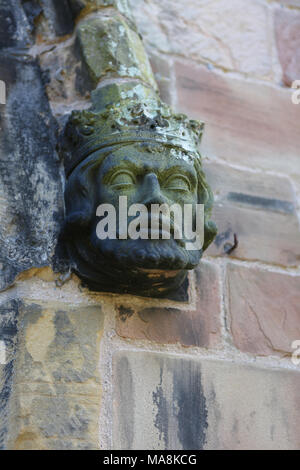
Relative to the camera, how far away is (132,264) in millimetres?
1435

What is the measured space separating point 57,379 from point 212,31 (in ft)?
4.89

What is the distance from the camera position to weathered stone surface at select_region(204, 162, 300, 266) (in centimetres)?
189

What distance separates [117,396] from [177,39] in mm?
1344

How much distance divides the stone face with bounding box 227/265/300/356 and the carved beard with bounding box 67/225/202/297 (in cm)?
20

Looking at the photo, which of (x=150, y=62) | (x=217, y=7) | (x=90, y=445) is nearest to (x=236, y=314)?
(x=90, y=445)

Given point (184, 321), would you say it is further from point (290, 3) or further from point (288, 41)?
point (290, 3)

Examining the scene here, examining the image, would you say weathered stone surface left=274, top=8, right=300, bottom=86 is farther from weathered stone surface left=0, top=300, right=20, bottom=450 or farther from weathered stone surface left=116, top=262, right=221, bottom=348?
weathered stone surface left=0, top=300, right=20, bottom=450

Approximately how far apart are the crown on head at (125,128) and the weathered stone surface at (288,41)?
31.8 inches

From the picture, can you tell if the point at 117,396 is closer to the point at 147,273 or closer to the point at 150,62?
the point at 147,273

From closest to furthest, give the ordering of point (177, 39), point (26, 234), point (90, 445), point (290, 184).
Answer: point (90, 445), point (26, 234), point (290, 184), point (177, 39)

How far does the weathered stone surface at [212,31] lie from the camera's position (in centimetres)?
224

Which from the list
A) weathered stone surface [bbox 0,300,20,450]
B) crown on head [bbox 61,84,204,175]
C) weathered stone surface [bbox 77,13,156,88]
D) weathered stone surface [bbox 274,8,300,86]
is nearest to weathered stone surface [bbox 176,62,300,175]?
weathered stone surface [bbox 274,8,300,86]

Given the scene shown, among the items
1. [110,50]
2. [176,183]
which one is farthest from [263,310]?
[110,50]

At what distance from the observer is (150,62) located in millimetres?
2143
